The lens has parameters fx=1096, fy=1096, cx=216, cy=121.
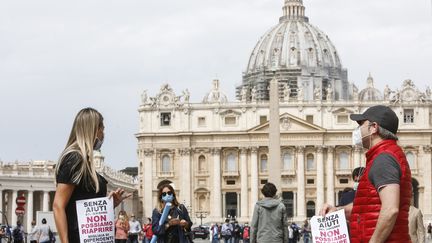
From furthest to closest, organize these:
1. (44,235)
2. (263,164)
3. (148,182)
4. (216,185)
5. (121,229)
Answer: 1. (263,164)
2. (148,182)
3. (216,185)
4. (44,235)
5. (121,229)

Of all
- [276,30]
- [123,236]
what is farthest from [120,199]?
[276,30]

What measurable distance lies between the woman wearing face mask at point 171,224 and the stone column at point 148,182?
82794mm

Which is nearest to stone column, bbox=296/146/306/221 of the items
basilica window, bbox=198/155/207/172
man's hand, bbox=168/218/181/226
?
basilica window, bbox=198/155/207/172

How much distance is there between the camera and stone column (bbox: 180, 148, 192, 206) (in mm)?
94250

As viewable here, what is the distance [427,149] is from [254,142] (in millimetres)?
14642

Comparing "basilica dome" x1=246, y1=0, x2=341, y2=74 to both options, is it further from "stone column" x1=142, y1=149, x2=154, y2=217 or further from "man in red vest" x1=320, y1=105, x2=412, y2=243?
"man in red vest" x1=320, y1=105, x2=412, y2=243

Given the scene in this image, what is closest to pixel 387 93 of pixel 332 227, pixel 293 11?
pixel 293 11

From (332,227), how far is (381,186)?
2.62 feet

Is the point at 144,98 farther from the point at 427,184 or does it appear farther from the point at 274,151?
the point at 274,151

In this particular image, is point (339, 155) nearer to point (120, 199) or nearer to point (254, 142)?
point (254, 142)

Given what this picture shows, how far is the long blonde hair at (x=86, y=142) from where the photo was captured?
721cm

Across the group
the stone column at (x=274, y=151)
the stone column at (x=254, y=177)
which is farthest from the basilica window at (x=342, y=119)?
the stone column at (x=274, y=151)

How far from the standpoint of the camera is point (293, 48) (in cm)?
11312

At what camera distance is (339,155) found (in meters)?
94.5
